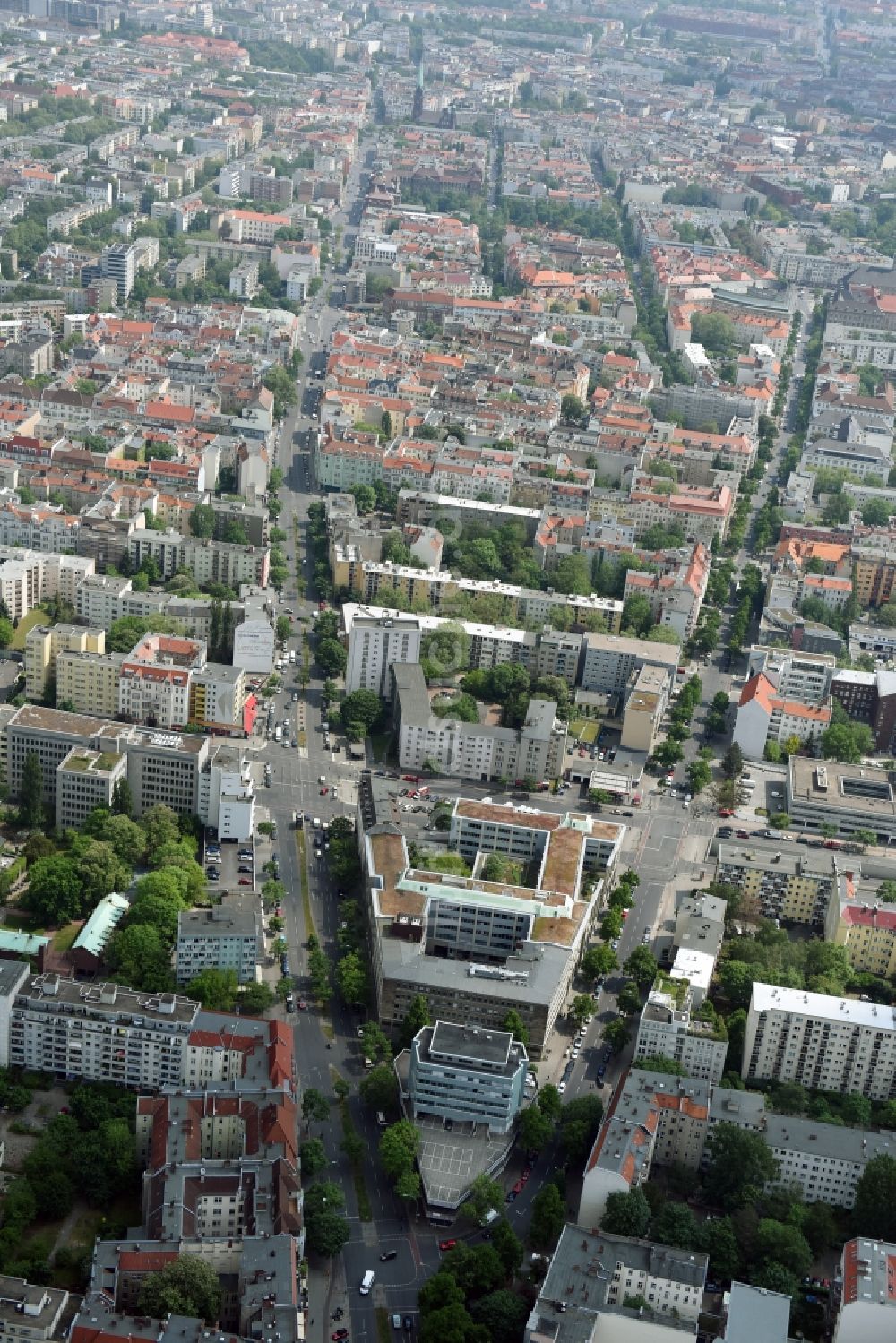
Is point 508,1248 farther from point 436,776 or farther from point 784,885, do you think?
point 436,776

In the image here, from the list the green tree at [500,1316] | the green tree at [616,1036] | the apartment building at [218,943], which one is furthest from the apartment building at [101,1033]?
the green tree at [616,1036]

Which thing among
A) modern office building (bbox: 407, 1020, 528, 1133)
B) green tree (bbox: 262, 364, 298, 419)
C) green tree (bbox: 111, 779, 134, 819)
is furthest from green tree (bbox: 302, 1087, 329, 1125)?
green tree (bbox: 262, 364, 298, 419)

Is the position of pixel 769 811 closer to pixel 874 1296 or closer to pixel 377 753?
pixel 377 753

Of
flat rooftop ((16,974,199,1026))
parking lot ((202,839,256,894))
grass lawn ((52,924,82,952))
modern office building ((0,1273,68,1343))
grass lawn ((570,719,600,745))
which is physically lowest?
grass lawn ((570,719,600,745))

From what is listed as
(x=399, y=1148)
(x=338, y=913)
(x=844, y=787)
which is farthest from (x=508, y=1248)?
(x=844, y=787)

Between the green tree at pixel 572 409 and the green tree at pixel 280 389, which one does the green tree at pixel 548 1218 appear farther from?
the green tree at pixel 572 409

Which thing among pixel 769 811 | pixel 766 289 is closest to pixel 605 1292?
pixel 769 811

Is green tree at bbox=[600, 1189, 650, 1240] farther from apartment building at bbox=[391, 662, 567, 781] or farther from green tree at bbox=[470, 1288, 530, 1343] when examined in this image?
apartment building at bbox=[391, 662, 567, 781]
